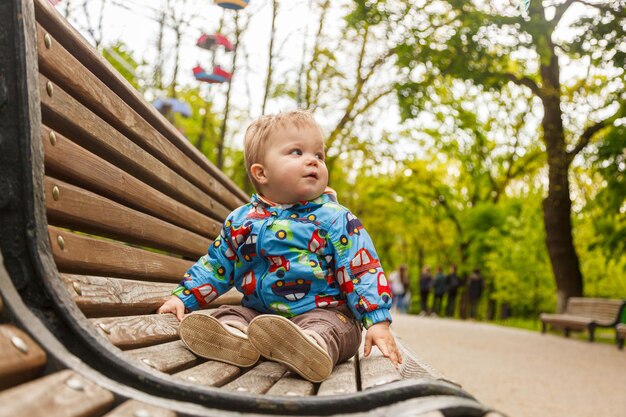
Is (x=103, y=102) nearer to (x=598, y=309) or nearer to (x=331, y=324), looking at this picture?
(x=331, y=324)

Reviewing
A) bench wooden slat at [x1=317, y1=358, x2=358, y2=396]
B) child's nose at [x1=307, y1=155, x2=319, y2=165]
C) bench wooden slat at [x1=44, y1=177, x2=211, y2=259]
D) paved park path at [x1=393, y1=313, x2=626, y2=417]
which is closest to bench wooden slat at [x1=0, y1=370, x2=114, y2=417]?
bench wooden slat at [x1=317, y1=358, x2=358, y2=396]

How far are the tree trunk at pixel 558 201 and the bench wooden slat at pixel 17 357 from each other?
58.4 feet

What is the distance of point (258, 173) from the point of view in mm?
2988

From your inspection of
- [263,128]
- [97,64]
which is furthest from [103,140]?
Answer: [263,128]

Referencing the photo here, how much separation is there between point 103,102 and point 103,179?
0.26 metres

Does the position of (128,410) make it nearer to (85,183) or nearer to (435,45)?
(85,183)

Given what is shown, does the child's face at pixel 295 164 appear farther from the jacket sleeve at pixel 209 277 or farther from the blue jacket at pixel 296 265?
the jacket sleeve at pixel 209 277

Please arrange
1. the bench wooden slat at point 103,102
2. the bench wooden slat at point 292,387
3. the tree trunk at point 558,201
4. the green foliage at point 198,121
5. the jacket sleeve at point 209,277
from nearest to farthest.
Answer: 1. the bench wooden slat at point 292,387
2. the bench wooden slat at point 103,102
3. the jacket sleeve at point 209,277
4. the green foliage at point 198,121
5. the tree trunk at point 558,201

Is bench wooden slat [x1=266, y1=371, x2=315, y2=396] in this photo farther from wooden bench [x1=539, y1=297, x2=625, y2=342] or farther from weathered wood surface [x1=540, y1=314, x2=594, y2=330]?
weathered wood surface [x1=540, y1=314, x2=594, y2=330]

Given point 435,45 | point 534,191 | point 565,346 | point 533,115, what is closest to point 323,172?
point 565,346

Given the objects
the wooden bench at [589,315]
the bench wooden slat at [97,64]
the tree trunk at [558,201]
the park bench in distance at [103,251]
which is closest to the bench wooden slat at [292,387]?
the park bench in distance at [103,251]

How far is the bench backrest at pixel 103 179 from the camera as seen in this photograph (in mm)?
2166

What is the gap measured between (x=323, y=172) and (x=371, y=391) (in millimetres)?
1409

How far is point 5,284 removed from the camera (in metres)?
1.66
